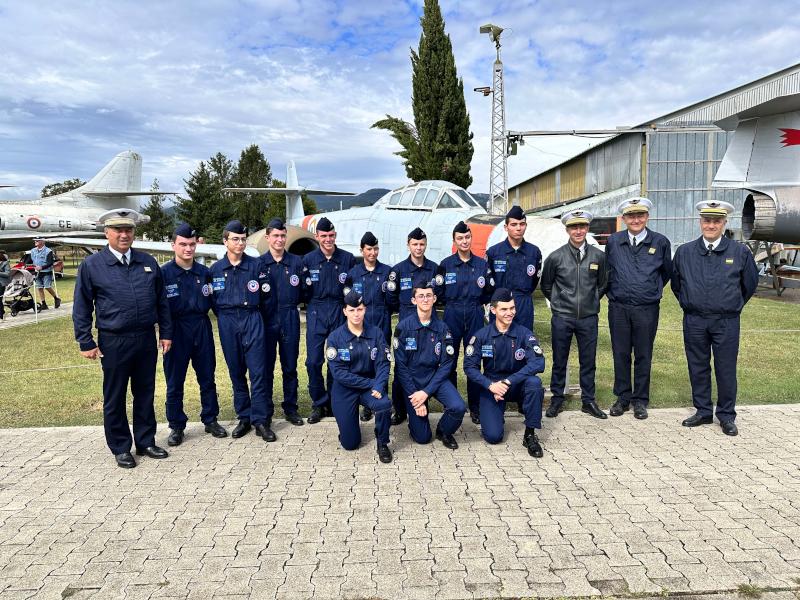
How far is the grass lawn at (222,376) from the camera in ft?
19.5

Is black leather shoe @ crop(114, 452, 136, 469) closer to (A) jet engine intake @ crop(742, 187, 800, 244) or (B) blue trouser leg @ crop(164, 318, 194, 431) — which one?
(B) blue trouser leg @ crop(164, 318, 194, 431)

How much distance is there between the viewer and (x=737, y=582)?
9.09 feet

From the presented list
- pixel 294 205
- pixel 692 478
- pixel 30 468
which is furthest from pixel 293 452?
pixel 294 205

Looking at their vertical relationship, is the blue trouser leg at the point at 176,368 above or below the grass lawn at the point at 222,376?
above

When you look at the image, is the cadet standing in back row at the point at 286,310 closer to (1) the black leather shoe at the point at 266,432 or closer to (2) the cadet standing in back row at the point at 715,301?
(1) the black leather shoe at the point at 266,432

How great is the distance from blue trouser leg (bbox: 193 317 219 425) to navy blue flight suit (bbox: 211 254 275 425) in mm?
127

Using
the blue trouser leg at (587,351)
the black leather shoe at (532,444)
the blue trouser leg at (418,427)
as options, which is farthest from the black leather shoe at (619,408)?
the blue trouser leg at (418,427)

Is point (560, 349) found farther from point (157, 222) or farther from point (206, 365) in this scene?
point (157, 222)

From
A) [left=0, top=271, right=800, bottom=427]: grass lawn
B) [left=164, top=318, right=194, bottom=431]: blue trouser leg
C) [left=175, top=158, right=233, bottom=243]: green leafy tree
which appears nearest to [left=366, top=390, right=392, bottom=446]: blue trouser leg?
[left=0, top=271, right=800, bottom=427]: grass lawn

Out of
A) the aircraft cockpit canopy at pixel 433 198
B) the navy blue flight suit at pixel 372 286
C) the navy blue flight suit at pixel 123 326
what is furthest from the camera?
the aircraft cockpit canopy at pixel 433 198

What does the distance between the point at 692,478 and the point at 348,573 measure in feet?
A: 9.02

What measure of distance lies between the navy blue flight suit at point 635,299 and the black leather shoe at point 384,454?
266cm

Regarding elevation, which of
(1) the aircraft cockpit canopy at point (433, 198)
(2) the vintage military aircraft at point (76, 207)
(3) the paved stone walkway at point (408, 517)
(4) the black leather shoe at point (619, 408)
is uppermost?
(2) the vintage military aircraft at point (76, 207)

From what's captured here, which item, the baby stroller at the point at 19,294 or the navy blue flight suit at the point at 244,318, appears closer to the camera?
the navy blue flight suit at the point at 244,318
